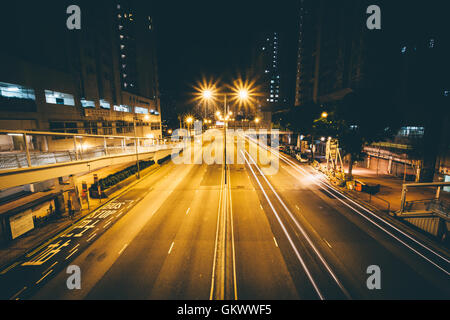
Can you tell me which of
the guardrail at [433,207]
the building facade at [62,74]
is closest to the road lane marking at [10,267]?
the building facade at [62,74]

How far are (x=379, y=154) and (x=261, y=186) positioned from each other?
2065cm

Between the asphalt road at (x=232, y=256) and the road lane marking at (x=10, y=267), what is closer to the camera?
the asphalt road at (x=232, y=256)

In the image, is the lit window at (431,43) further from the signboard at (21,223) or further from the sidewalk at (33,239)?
the signboard at (21,223)

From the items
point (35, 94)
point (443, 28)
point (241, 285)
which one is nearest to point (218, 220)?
point (241, 285)

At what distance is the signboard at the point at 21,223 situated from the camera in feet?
41.0

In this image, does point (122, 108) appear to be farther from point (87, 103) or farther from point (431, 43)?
point (431, 43)

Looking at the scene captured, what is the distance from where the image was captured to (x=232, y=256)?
11039mm

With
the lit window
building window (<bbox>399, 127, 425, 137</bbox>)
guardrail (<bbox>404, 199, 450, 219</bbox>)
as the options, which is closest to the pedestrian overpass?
guardrail (<bbox>404, 199, 450, 219</bbox>)

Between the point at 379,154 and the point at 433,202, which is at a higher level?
the point at 379,154

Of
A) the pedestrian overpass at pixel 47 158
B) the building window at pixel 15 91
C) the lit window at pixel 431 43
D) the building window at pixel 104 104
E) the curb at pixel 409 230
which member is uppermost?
the lit window at pixel 431 43

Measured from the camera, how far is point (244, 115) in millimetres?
25266

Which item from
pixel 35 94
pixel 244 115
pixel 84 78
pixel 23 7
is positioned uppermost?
pixel 23 7

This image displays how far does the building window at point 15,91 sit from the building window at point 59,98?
2302mm
